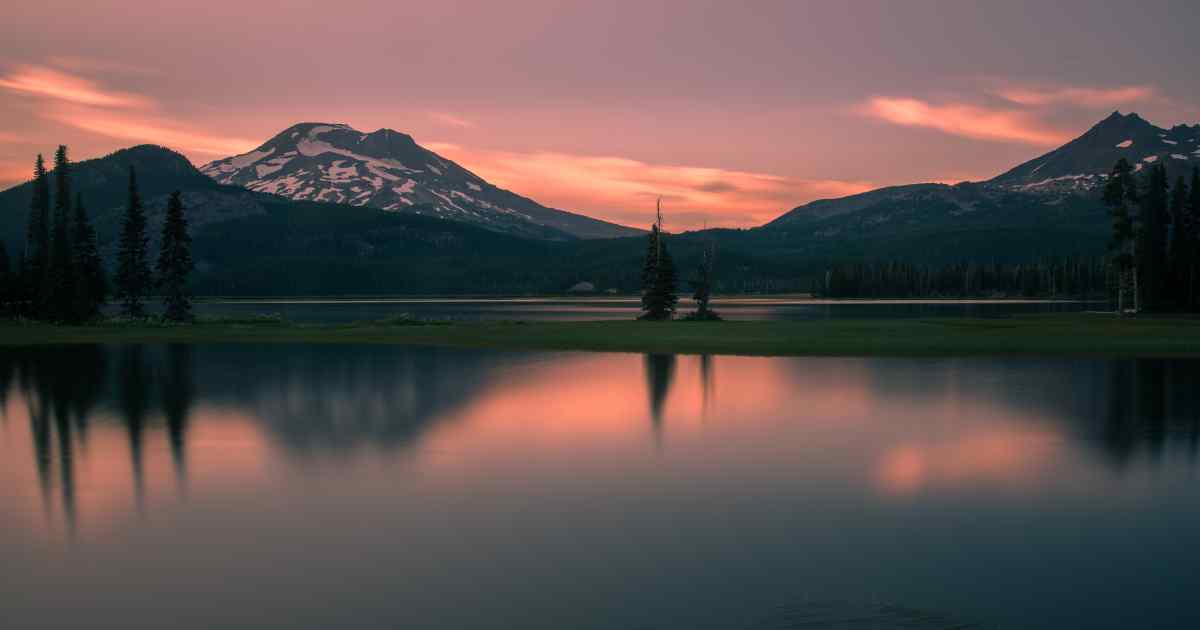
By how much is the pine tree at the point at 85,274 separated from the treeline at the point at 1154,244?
9672 centimetres

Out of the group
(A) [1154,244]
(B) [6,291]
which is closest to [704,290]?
(A) [1154,244]

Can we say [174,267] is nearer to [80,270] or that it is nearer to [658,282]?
[80,270]

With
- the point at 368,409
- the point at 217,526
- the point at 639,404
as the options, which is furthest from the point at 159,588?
the point at 639,404

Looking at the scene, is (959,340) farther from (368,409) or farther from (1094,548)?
(1094,548)

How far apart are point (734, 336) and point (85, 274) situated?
6488 cm

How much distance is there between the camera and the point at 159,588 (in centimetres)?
1196

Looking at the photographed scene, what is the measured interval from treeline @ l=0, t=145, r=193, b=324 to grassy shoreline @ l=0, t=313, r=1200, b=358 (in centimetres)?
369

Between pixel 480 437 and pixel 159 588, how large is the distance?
12.6 meters

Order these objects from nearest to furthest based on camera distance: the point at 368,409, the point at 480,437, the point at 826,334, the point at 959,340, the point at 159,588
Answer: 1. the point at 159,588
2. the point at 480,437
3. the point at 368,409
4. the point at 959,340
5. the point at 826,334

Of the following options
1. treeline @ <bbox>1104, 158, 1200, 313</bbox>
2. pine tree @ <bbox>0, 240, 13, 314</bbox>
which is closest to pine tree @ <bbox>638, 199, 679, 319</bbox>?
treeline @ <bbox>1104, 158, 1200, 313</bbox>

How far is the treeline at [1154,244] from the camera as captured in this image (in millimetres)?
94188

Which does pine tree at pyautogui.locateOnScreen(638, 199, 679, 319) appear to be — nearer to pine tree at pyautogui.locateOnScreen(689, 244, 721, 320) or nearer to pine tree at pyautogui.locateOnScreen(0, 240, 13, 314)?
pine tree at pyautogui.locateOnScreen(689, 244, 721, 320)

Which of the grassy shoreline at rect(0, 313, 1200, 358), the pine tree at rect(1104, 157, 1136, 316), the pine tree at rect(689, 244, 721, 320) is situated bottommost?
the grassy shoreline at rect(0, 313, 1200, 358)

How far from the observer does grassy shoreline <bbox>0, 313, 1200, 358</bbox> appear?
5438cm
